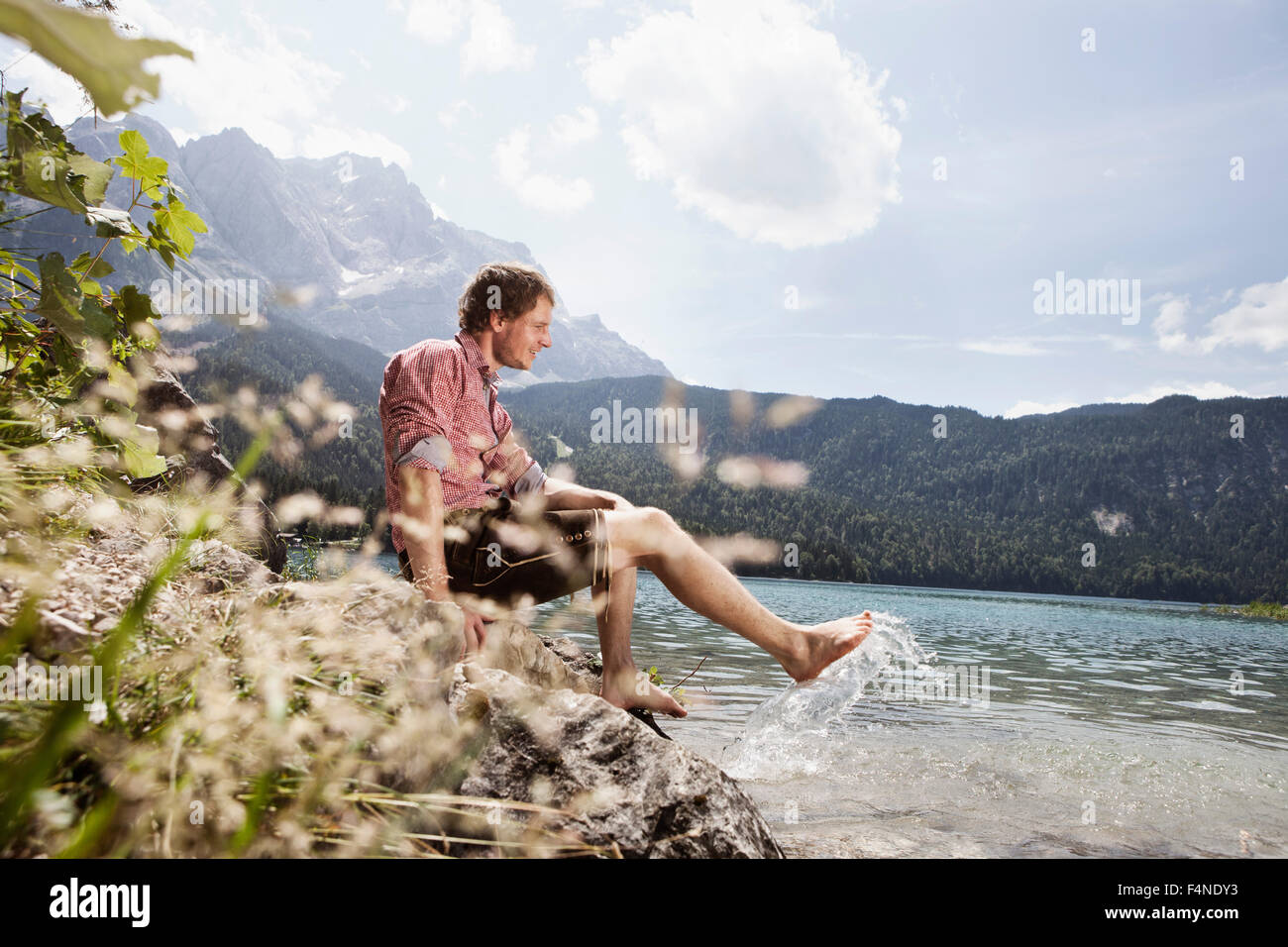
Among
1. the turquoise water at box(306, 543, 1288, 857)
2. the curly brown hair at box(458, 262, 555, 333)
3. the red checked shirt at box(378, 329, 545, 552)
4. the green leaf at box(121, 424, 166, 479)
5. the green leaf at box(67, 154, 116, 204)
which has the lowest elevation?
the turquoise water at box(306, 543, 1288, 857)

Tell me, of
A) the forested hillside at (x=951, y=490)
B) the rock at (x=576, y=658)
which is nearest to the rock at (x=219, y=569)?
the rock at (x=576, y=658)

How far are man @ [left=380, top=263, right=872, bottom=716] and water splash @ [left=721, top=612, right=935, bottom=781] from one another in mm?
507

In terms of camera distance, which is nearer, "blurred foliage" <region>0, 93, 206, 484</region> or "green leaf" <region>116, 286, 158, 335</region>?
"blurred foliage" <region>0, 93, 206, 484</region>

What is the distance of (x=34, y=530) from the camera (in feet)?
4.93

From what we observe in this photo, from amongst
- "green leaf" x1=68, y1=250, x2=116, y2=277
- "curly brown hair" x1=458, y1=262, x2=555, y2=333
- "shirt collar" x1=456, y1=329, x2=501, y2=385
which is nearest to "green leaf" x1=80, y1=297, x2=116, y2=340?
"green leaf" x1=68, y1=250, x2=116, y2=277

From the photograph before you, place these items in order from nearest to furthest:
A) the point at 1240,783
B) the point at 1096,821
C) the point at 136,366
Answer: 1. the point at 136,366
2. the point at 1096,821
3. the point at 1240,783

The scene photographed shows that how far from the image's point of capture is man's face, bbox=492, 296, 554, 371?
375cm

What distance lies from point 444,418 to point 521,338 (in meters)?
0.69

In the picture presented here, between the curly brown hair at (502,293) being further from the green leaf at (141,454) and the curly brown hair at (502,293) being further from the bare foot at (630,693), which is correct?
the bare foot at (630,693)

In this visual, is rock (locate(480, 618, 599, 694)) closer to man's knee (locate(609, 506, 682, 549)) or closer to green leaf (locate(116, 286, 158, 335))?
man's knee (locate(609, 506, 682, 549))

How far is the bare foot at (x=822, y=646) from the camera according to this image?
359cm
